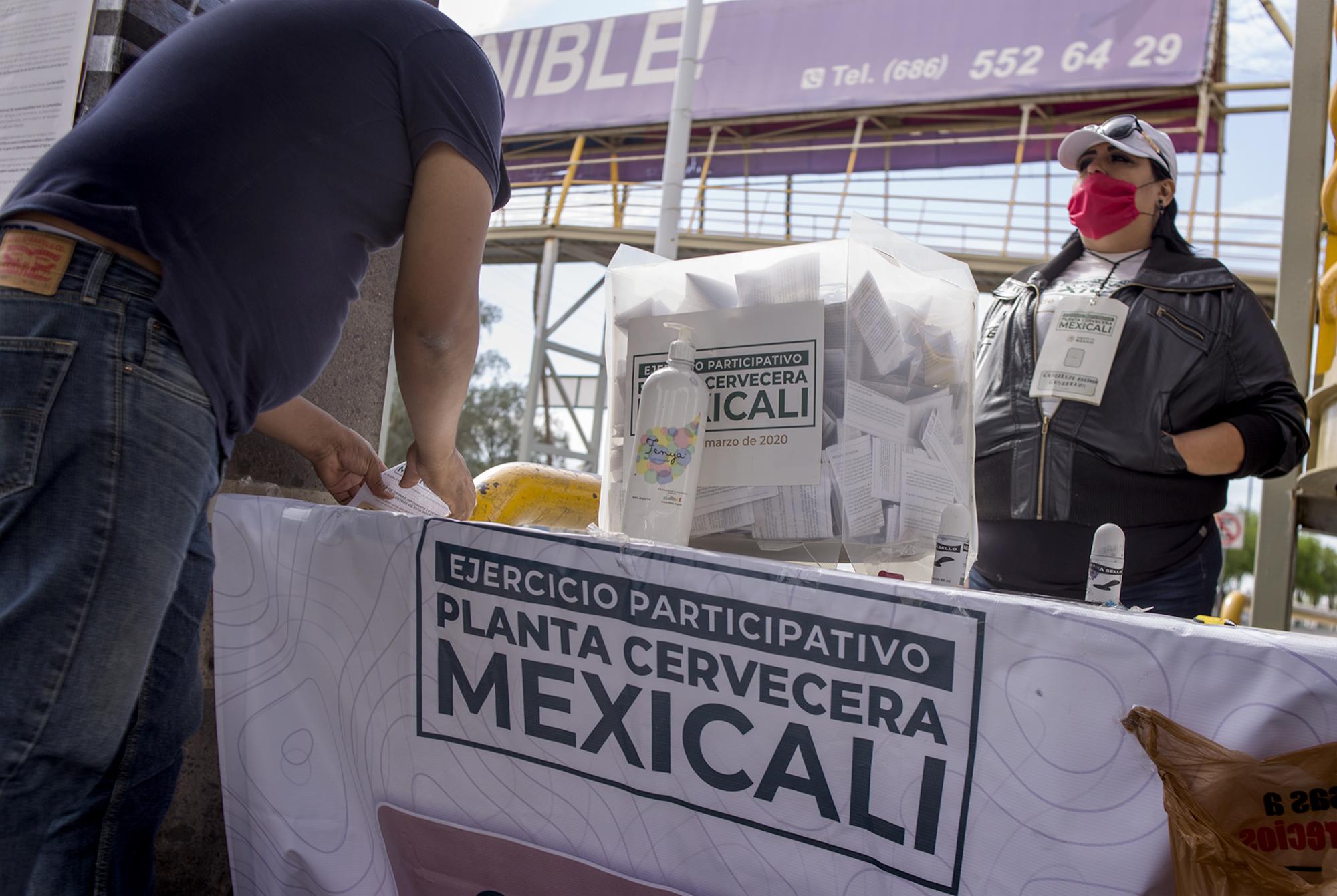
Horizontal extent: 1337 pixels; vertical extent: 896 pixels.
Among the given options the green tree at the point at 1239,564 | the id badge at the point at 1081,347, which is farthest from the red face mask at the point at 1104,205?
the green tree at the point at 1239,564

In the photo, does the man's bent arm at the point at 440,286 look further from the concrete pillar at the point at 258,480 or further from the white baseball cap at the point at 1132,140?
the white baseball cap at the point at 1132,140

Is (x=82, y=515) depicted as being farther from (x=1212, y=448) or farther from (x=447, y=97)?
(x=1212, y=448)

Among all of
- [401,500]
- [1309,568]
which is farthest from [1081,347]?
[1309,568]

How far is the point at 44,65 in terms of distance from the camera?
72.5 inches

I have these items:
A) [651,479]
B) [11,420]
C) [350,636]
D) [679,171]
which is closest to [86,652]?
[11,420]

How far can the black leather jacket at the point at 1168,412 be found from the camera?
1.98 metres

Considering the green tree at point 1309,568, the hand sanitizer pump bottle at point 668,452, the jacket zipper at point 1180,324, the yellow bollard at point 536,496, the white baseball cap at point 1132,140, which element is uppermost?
the white baseball cap at point 1132,140

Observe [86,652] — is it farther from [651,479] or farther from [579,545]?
[651,479]

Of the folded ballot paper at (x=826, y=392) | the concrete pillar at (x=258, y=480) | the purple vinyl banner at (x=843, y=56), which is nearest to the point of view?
the folded ballot paper at (x=826, y=392)

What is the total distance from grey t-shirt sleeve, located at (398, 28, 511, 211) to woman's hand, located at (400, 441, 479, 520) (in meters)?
0.47

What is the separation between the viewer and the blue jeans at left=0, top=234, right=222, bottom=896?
0.95m

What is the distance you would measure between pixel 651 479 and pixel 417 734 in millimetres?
492

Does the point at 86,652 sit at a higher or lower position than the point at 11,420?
lower

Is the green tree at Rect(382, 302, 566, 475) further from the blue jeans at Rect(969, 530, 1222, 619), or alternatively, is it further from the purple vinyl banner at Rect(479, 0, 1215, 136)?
the blue jeans at Rect(969, 530, 1222, 619)
